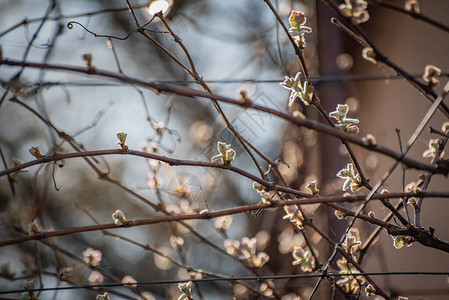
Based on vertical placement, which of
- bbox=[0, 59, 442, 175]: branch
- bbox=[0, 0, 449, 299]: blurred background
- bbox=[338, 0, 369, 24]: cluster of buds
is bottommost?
bbox=[0, 59, 442, 175]: branch

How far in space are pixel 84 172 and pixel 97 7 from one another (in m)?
1.00

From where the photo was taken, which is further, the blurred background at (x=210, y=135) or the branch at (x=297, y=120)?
the blurred background at (x=210, y=135)

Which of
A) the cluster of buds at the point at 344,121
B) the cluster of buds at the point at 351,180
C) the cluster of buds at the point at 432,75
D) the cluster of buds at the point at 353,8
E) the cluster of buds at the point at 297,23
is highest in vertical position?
the cluster of buds at the point at 297,23

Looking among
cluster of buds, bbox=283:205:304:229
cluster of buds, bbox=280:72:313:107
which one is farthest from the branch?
cluster of buds, bbox=283:205:304:229

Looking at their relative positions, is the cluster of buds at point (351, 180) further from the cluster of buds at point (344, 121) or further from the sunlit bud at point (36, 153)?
the sunlit bud at point (36, 153)

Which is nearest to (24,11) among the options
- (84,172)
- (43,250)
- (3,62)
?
(84,172)

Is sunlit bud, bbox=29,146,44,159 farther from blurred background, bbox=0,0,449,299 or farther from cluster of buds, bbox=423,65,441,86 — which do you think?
cluster of buds, bbox=423,65,441,86

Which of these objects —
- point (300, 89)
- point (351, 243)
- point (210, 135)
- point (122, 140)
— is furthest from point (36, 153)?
point (210, 135)

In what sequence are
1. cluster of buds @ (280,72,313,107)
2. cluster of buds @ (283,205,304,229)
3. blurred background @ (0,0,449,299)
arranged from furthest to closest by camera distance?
blurred background @ (0,0,449,299)
cluster of buds @ (283,205,304,229)
cluster of buds @ (280,72,313,107)

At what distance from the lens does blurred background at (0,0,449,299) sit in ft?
4.35

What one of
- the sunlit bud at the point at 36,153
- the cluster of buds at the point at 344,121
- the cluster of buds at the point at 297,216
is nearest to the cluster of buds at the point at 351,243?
the cluster of buds at the point at 297,216

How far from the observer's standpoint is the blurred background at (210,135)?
1326mm

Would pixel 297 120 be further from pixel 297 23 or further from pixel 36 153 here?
pixel 36 153

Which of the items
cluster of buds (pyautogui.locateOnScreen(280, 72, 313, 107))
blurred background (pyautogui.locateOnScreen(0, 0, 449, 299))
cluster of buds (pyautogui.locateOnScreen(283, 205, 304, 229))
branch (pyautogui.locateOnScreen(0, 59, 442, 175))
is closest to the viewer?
branch (pyautogui.locateOnScreen(0, 59, 442, 175))
